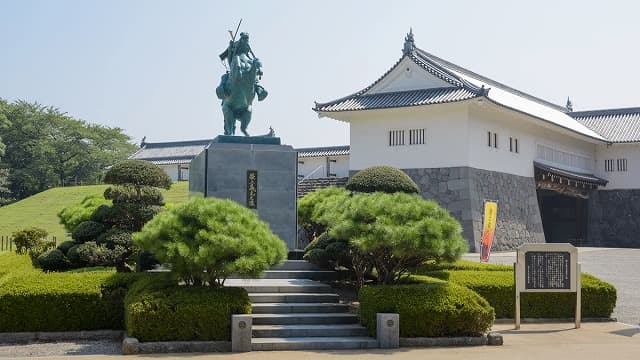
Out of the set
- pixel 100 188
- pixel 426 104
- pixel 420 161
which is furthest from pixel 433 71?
pixel 100 188

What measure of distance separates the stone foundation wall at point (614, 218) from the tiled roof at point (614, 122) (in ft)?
9.81

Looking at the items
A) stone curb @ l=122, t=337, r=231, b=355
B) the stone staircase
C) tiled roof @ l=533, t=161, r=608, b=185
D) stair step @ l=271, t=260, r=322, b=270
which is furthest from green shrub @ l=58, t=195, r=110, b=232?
tiled roof @ l=533, t=161, r=608, b=185

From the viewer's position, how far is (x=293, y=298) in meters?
11.6

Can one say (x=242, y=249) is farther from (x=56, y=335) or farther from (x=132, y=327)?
(x=56, y=335)

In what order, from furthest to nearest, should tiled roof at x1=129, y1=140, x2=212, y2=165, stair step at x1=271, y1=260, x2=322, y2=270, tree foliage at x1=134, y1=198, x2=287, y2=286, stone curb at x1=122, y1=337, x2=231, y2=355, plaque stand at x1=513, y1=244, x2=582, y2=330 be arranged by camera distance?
1. tiled roof at x1=129, y1=140, x2=212, y2=165
2. stair step at x1=271, y1=260, x2=322, y2=270
3. plaque stand at x1=513, y1=244, x2=582, y2=330
4. tree foliage at x1=134, y1=198, x2=287, y2=286
5. stone curb at x1=122, y1=337, x2=231, y2=355

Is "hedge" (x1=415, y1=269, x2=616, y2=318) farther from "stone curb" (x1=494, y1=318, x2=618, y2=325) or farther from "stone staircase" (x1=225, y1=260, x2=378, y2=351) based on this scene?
"stone staircase" (x1=225, y1=260, x2=378, y2=351)

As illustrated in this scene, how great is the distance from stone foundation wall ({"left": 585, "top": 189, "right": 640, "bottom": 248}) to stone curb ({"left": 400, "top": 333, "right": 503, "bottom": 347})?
2936cm

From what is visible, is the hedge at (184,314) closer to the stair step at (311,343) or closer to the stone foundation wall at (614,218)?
the stair step at (311,343)

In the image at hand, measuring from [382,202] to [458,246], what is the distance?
4.66ft

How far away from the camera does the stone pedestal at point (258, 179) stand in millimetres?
15234

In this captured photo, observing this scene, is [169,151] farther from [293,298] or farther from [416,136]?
[293,298]

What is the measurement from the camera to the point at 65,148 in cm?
5303

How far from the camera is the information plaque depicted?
12.1m

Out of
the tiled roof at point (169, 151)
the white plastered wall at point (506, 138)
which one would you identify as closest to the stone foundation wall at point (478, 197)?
the white plastered wall at point (506, 138)
